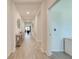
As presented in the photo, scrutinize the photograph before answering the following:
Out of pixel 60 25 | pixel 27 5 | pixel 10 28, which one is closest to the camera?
pixel 10 28

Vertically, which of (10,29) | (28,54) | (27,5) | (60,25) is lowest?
(28,54)

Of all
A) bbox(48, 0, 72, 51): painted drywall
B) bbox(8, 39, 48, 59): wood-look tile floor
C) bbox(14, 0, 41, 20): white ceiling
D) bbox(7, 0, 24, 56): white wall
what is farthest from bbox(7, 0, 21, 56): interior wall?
bbox(48, 0, 72, 51): painted drywall

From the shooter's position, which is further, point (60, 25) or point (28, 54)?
point (60, 25)

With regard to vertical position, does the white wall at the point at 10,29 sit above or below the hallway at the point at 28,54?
above

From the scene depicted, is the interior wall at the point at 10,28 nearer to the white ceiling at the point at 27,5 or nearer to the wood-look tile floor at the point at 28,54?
the wood-look tile floor at the point at 28,54

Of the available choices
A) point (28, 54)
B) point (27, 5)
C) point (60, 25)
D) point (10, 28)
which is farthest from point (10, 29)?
point (27, 5)

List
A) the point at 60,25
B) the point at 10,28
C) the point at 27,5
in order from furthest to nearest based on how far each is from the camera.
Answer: the point at 27,5 < the point at 60,25 < the point at 10,28

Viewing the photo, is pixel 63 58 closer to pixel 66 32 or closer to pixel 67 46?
pixel 67 46

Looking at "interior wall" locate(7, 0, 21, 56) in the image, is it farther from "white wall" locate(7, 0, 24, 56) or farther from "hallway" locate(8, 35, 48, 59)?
"hallway" locate(8, 35, 48, 59)

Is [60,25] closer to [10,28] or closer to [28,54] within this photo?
[28,54]

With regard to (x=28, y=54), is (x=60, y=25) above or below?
above

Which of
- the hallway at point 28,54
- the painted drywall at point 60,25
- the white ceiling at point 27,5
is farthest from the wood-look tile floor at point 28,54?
the white ceiling at point 27,5

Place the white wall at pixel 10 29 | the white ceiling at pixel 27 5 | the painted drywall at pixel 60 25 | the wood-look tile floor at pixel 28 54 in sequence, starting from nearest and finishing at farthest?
1. the wood-look tile floor at pixel 28 54
2. the white wall at pixel 10 29
3. the painted drywall at pixel 60 25
4. the white ceiling at pixel 27 5
